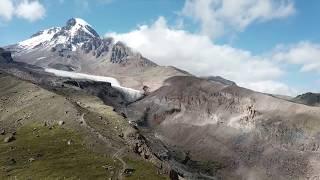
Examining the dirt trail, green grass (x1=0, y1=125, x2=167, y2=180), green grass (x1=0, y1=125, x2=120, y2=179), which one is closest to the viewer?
green grass (x1=0, y1=125, x2=120, y2=179)

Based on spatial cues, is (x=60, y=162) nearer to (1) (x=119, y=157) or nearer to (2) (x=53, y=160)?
(2) (x=53, y=160)

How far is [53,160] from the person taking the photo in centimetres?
17050

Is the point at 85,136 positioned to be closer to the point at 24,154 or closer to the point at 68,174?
the point at 24,154

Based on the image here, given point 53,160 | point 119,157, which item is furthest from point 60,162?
point 119,157

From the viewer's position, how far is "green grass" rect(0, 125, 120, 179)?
15338 centimetres

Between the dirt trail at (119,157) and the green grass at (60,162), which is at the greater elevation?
the dirt trail at (119,157)

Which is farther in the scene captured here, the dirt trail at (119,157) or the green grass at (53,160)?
the dirt trail at (119,157)

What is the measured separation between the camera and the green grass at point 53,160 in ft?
503

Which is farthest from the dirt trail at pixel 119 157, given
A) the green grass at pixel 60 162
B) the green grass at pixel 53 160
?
the green grass at pixel 53 160

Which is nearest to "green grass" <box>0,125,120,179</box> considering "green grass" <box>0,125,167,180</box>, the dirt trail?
"green grass" <box>0,125,167,180</box>

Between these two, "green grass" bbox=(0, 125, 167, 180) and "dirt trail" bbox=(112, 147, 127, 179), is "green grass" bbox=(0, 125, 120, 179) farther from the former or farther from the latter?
"dirt trail" bbox=(112, 147, 127, 179)

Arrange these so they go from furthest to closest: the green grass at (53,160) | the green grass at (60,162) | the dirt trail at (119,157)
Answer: the dirt trail at (119,157)
the green grass at (60,162)
the green grass at (53,160)

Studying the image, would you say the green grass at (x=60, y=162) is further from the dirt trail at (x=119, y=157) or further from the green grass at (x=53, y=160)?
the dirt trail at (x=119, y=157)

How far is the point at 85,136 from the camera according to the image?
198m
